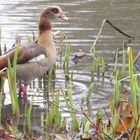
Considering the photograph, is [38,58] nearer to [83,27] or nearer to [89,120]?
[89,120]

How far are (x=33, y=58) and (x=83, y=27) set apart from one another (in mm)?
4785

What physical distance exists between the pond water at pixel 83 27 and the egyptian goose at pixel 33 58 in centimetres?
27

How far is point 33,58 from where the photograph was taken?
29.5 ft

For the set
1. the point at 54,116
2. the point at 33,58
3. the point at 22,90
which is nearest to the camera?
the point at 54,116

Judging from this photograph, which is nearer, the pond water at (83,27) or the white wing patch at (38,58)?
the white wing patch at (38,58)

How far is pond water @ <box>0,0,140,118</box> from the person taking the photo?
938cm

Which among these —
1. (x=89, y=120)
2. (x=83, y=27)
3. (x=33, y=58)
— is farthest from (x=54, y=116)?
(x=83, y=27)

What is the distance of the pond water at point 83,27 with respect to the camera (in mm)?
9375

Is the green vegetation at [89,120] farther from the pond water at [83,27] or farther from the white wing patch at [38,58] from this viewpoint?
the white wing patch at [38,58]

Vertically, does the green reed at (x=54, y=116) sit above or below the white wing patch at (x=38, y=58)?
below

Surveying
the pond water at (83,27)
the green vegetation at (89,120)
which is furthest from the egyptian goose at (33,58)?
the green vegetation at (89,120)

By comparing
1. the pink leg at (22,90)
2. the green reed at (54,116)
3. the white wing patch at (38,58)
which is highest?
the white wing patch at (38,58)

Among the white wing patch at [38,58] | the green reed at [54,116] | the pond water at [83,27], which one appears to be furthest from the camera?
the pond water at [83,27]

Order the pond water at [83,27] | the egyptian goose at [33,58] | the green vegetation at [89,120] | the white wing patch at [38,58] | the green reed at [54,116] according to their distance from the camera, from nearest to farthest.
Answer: the green vegetation at [89,120] → the green reed at [54,116] → the egyptian goose at [33,58] → the white wing patch at [38,58] → the pond water at [83,27]
